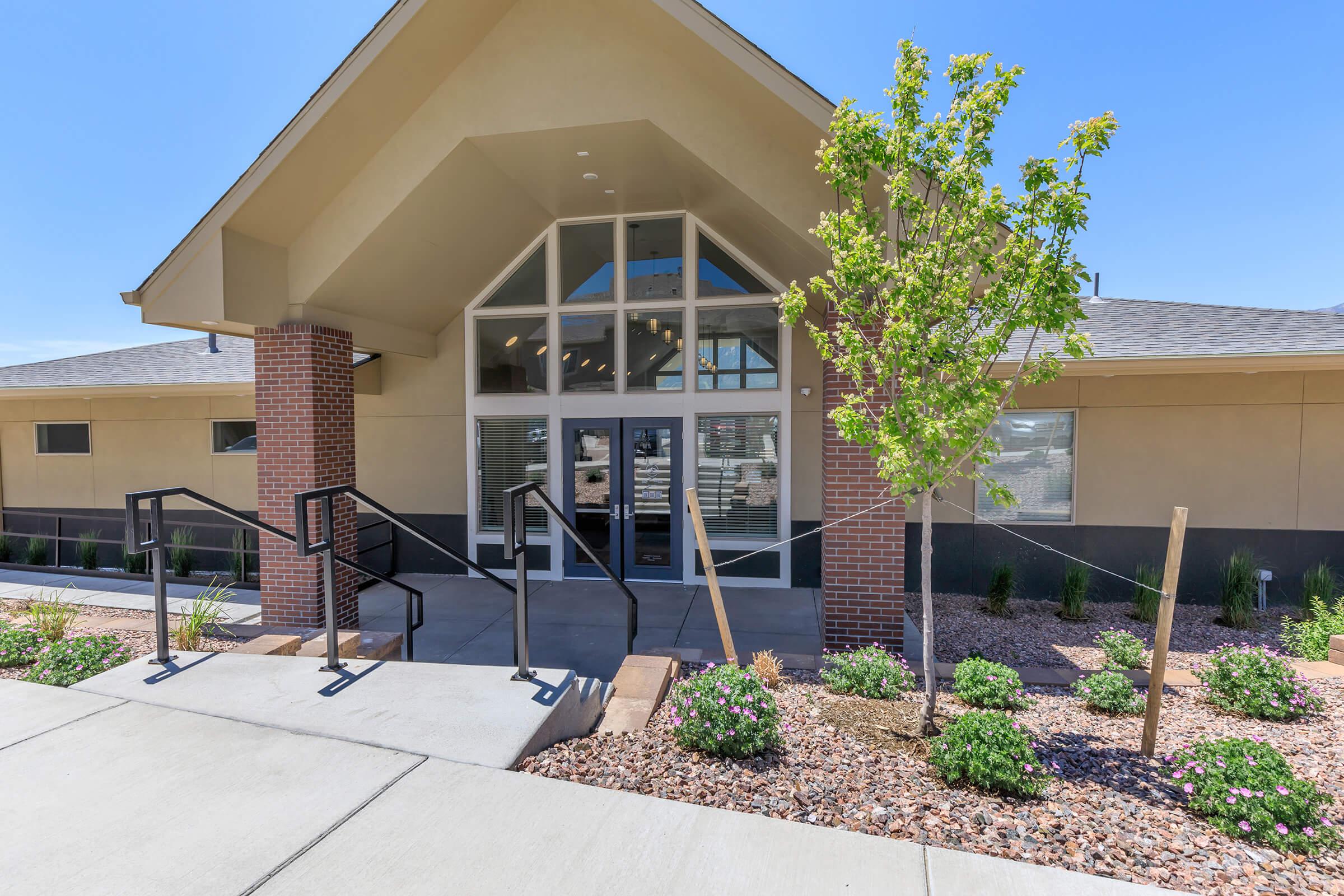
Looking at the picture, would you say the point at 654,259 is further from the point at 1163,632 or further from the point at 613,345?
the point at 1163,632

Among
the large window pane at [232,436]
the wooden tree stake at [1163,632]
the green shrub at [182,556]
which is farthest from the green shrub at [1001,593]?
the large window pane at [232,436]

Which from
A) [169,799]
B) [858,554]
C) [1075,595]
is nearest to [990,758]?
[858,554]

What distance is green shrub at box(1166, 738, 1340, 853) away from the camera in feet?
9.39

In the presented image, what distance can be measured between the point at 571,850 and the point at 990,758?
2.19 metres

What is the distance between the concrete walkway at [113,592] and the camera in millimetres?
7703

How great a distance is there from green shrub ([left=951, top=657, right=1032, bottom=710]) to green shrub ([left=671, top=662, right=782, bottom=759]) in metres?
1.74

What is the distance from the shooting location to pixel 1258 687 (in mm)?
4711

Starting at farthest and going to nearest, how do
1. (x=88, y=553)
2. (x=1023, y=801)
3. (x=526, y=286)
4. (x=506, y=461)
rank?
1. (x=88, y=553)
2. (x=506, y=461)
3. (x=526, y=286)
4. (x=1023, y=801)

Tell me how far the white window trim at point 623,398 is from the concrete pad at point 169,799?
607 centimetres

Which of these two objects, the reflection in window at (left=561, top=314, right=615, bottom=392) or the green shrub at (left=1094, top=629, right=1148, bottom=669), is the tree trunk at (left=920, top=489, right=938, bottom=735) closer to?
the green shrub at (left=1094, top=629, right=1148, bottom=669)

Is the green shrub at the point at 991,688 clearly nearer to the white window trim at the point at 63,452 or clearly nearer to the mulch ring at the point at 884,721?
the mulch ring at the point at 884,721

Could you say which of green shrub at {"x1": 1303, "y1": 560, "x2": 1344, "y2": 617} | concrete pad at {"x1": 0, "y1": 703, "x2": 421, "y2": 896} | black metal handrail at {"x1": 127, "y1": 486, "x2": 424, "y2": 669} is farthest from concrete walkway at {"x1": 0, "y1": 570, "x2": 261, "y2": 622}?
green shrub at {"x1": 1303, "y1": 560, "x2": 1344, "y2": 617}

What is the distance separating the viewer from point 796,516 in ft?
29.3

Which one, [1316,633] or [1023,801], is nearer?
[1023,801]
